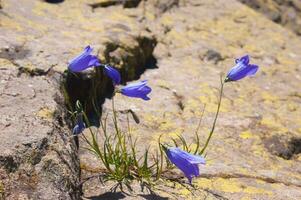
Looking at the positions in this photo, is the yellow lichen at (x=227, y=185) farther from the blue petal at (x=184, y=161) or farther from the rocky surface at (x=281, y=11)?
the rocky surface at (x=281, y=11)

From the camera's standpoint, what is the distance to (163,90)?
4.74 meters

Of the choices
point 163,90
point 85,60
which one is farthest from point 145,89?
point 163,90

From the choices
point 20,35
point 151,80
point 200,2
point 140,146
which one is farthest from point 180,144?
point 200,2

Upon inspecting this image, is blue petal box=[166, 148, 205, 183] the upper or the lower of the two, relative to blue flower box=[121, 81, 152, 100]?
lower

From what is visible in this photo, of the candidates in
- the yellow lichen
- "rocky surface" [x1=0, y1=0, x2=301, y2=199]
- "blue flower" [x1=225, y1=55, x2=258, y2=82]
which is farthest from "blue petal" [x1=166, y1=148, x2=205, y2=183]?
"blue flower" [x1=225, y1=55, x2=258, y2=82]

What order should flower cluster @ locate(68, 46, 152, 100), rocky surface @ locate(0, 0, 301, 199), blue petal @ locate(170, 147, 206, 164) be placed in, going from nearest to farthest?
blue petal @ locate(170, 147, 206, 164) → rocky surface @ locate(0, 0, 301, 199) → flower cluster @ locate(68, 46, 152, 100)

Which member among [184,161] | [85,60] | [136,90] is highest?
[85,60]

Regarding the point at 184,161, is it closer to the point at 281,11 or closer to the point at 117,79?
the point at 117,79

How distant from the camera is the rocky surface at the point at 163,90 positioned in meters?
3.14

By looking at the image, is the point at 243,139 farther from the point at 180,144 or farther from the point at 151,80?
the point at 151,80

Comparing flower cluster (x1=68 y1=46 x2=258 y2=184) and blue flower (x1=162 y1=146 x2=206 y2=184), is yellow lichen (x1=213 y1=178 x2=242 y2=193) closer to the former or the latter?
flower cluster (x1=68 y1=46 x2=258 y2=184)

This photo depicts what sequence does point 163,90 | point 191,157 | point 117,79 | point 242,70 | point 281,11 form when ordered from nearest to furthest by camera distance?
point 191,157 < point 117,79 < point 242,70 < point 163,90 < point 281,11

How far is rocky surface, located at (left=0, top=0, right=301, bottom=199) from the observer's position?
10.3 feet

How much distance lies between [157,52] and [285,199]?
257cm
